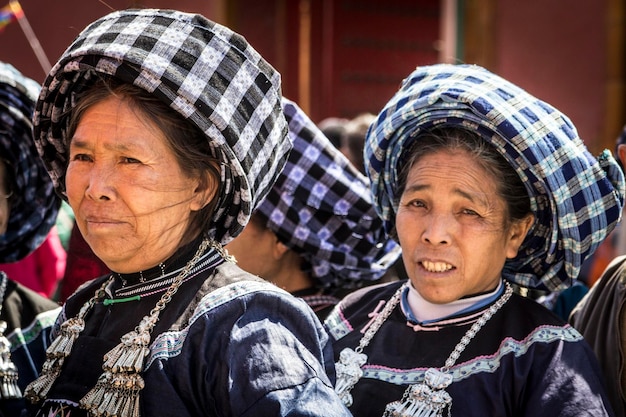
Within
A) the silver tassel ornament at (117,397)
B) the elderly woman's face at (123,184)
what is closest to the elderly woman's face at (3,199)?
the elderly woman's face at (123,184)

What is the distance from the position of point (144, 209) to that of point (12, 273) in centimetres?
223

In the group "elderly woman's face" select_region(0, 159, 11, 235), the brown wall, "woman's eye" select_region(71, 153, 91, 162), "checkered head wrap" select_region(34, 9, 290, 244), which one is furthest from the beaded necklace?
the brown wall

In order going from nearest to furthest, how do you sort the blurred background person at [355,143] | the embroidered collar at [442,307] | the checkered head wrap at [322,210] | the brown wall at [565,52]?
the embroidered collar at [442,307] < the checkered head wrap at [322,210] < the blurred background person at [355,143] < the brown wall at [565,52]

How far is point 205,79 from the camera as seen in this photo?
6.86 feet

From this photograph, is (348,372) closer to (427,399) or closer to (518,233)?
(427,399)

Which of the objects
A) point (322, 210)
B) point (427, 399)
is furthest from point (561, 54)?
point (427, 399)

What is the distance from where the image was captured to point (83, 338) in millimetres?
2291

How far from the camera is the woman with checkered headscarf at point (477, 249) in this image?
2.61m

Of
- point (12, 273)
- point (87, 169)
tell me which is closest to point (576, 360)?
point (87, 169)

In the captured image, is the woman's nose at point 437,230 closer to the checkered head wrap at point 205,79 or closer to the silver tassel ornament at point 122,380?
the checkered head wrap at point 205,79

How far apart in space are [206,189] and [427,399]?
3.13ft

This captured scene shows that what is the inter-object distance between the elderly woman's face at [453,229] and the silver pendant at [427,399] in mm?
294

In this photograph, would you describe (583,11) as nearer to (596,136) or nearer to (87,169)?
(596,136)

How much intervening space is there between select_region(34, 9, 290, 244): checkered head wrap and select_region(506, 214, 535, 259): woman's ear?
101cm
